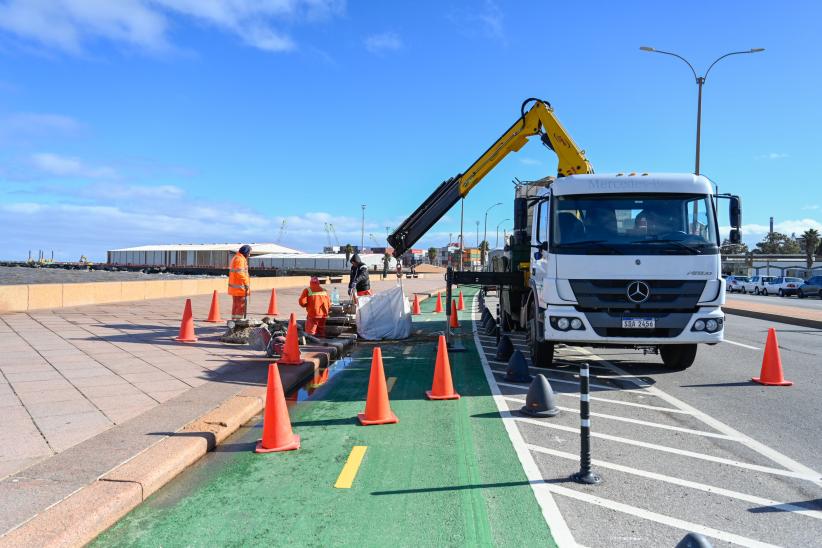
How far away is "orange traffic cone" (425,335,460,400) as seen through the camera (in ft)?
25.6

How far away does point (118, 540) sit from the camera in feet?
12.7

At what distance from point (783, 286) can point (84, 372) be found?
47.5 metres

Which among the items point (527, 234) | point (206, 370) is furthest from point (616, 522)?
point (527, 234)

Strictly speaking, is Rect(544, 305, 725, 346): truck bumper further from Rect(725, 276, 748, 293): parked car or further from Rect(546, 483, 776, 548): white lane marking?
Rect(725, 276, 748, 293): parked car

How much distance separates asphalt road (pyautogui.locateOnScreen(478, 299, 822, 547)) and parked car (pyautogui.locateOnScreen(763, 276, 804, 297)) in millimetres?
38683

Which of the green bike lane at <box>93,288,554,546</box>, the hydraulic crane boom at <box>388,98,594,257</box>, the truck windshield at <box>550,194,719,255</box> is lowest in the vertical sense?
the green bike lane at <box>93,288,554,546</box>

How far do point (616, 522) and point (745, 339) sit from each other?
41.1ft

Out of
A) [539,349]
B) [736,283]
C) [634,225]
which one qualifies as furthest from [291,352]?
[736,283]

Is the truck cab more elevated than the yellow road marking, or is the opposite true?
the truck cab

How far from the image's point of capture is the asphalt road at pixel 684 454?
4.04 m

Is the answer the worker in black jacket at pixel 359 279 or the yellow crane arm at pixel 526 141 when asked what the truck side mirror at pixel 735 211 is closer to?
the yellow crane arm at pixel 526 141

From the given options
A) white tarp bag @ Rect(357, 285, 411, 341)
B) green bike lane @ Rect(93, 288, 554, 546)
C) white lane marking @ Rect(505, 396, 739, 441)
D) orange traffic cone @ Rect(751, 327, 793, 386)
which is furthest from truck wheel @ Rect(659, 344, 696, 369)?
white tarp bag @ Rect(357, 285, 411, 341)

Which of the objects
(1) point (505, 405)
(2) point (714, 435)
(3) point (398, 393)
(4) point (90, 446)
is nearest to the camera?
(4) point (90, 446)

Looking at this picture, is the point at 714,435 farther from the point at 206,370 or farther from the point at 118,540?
the point at 206,370
